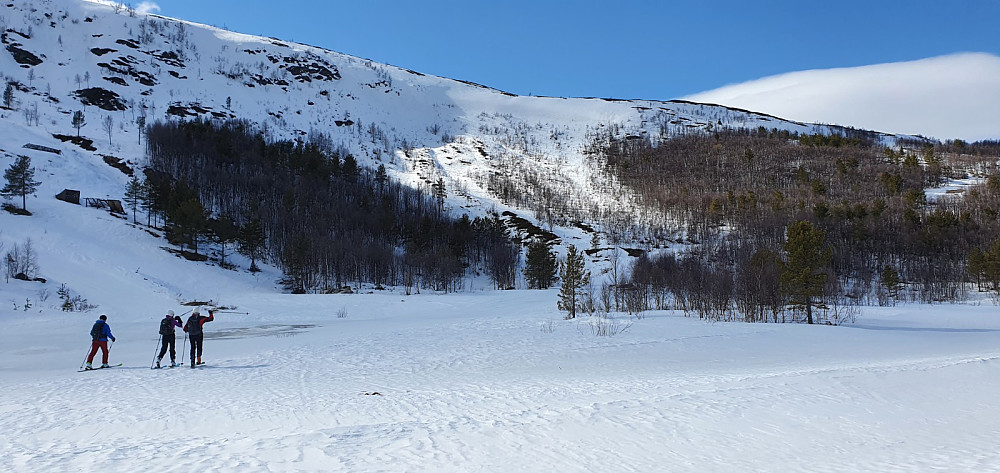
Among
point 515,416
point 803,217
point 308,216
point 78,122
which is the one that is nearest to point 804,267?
point 515,416

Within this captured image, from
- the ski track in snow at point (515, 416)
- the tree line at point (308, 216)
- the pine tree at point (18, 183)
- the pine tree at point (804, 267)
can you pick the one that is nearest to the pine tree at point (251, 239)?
the tree line at point (308, 216)

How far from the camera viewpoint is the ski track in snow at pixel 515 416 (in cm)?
594

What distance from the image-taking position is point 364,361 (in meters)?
16.0

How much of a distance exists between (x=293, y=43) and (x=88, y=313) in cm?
17776

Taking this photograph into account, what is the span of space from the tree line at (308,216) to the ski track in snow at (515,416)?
1886 inches

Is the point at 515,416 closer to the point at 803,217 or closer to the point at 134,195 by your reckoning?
the point at 134,195

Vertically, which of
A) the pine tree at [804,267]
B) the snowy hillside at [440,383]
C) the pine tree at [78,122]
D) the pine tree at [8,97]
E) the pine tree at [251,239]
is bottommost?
the snowy hillside at [440,383]

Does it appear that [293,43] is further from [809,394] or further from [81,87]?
[809,394]

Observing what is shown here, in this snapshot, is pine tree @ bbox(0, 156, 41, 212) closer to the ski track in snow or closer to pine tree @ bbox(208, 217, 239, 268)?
pine tree @ bbox(208, 217, 239, 268)

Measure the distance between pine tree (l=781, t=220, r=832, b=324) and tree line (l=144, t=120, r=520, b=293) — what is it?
1715 inches

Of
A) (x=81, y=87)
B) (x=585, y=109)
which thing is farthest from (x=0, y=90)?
(x=585, y=109)

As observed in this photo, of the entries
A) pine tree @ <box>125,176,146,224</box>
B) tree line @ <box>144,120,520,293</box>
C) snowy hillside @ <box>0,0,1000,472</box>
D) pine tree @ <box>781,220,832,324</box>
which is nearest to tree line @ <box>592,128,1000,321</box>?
pine tree @ <box>781,220,832,324</box>

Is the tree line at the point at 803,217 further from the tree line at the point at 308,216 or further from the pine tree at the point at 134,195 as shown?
the pine tree at the point at 134,195

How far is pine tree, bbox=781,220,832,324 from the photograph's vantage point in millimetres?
28609
